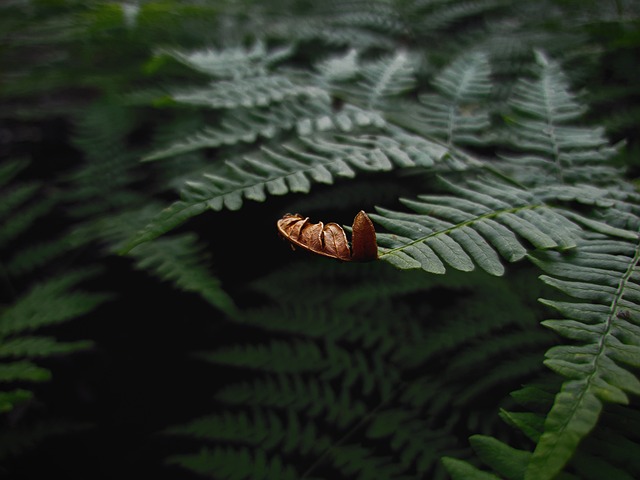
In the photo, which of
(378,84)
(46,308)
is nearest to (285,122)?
(378,84)

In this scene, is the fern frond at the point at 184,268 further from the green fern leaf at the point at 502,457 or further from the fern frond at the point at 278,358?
the green fern leaf at the point at 502,457

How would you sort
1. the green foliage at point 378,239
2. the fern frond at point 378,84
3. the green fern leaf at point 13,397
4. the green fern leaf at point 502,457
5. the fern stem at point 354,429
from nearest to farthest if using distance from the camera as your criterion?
1. the green fern leaf at point 502,457
2. the green foliage at point 378,239
3. the green fern leaf at point 13,397
4. the fern stem at point 354,429
5. the fern frond at point 378,84

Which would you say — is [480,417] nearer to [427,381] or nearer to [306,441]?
[427,381]

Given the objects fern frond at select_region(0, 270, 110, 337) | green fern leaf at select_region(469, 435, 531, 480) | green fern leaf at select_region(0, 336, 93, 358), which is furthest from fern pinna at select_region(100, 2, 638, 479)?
green fern leaf at select_region(0, 336, 93, 358)

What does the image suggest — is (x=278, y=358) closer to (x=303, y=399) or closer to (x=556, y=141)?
(x=303, y=399)

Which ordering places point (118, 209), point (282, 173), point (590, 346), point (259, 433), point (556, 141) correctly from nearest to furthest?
1. point (590, 346)
2. point (282, 173)
3. point (259, 433)
4. point (556, 141)
5. point (118, 209)

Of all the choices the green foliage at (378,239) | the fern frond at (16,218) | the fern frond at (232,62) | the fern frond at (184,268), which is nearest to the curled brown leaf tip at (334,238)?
the green foliage at (378,239)
